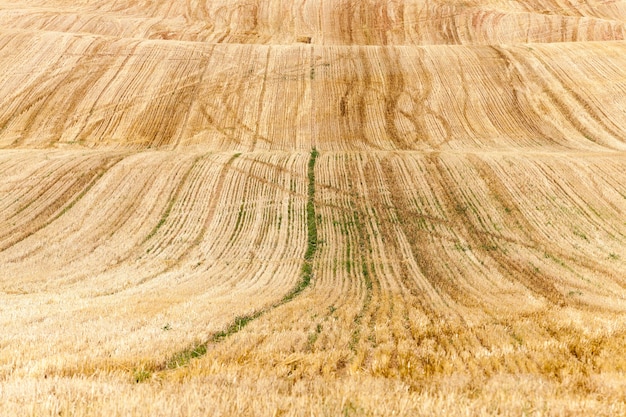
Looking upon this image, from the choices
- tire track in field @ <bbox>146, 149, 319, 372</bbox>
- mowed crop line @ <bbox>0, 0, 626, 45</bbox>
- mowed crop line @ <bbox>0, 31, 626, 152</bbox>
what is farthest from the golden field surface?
mowed crop line @ <bbox>0, 0, 626, 45</bbox>

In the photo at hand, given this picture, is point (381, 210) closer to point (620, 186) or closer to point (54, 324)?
point (620, 186)

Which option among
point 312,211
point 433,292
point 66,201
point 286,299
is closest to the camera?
point 286,299

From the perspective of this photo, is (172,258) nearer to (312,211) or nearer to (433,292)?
(312,211)

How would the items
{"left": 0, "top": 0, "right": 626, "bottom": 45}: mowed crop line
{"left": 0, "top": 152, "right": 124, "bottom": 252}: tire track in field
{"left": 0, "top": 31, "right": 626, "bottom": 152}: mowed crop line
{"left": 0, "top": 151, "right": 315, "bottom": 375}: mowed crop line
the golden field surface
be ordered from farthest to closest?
{"left": 0, "top": 0, "right": 626, "bottom": 45}: mowed crop line, {"left": 0, "top": 31, "right": 626, "bottom": 152}: mowed crop line, {"left": 0, "top": 152, "right": 124, "bottom": 252}: tire track in field, {"left": 0, "top": 151, "right": 315, "bottom": 375}: mowed crop line, the golden field surface

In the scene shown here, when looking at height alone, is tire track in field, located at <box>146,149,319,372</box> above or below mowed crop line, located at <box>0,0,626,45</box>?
below

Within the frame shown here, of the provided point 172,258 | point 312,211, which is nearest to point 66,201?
point 172,258

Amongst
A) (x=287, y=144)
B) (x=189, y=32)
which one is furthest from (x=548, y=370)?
(x=189, y=32)

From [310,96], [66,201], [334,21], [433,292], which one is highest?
[334,21]

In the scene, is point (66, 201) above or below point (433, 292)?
below

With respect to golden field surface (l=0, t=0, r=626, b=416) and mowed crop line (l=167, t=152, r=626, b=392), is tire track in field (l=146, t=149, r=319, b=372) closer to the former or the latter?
golden field surface (l=0, t=0, r=626, b=416)
